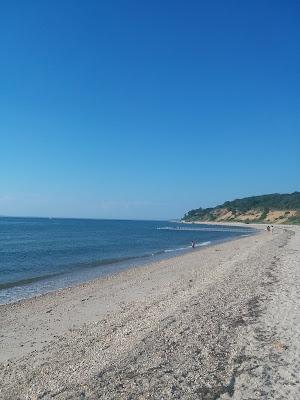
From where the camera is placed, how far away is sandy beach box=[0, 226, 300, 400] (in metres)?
8.27

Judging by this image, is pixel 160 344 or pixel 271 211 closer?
pixel 160 344

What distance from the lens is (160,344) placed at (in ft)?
35.3

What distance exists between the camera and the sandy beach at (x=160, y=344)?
326 inches

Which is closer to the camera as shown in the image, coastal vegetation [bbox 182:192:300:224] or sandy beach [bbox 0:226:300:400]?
sandy beach [bbox 0:226:300:400]

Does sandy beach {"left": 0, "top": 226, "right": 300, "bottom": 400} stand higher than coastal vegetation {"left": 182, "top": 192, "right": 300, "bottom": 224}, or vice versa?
coastal vegetation {"left": 182, "top": 192, "right": 300, "bottom": 224}

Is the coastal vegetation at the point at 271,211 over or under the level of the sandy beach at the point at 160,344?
over

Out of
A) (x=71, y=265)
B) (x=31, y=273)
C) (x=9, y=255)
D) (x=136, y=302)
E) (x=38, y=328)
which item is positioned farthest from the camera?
(x=9, y=255)

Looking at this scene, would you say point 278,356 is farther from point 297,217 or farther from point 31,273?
point 297,217

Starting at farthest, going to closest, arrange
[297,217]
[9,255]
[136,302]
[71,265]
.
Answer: [297,217] < [9,255] < [71,265] < [136,302]

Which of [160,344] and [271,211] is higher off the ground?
[271,211]

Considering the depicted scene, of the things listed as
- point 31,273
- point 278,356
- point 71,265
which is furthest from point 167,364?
point 71,265

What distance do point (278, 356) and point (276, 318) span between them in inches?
127

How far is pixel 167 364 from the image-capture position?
368 inches

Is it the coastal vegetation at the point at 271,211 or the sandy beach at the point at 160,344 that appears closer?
the sandy beach at the point at 160,344
